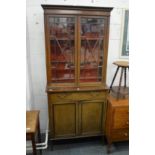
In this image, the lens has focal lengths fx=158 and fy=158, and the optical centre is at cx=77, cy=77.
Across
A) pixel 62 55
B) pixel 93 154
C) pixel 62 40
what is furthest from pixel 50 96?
pixel 93 154

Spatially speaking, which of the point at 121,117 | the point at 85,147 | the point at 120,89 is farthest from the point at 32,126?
the point at 120,89

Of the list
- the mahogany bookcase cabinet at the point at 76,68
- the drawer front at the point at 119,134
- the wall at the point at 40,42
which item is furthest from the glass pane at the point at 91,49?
the drawer front at the point at 119,134

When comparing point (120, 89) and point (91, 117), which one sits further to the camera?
point (120, 89)

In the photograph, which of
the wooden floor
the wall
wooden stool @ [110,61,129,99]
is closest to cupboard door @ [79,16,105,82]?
wooden stool @ [110,61,129,99]

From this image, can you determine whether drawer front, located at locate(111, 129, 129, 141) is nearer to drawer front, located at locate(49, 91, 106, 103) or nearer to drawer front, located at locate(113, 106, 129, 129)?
drawer front, located at locate(113, 106, 129, 129)

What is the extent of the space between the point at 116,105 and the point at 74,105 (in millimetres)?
539

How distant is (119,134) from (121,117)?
0.27 meters

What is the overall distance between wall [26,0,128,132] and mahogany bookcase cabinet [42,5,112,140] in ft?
1.19

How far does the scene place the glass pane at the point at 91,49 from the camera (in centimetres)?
190

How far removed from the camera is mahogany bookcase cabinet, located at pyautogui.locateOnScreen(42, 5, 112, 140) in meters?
1.85

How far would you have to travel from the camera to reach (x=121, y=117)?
2053mm

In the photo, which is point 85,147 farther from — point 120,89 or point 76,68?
point 76,68

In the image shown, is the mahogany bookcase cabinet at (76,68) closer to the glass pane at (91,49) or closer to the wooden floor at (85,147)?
the glass pane at (91,49)
